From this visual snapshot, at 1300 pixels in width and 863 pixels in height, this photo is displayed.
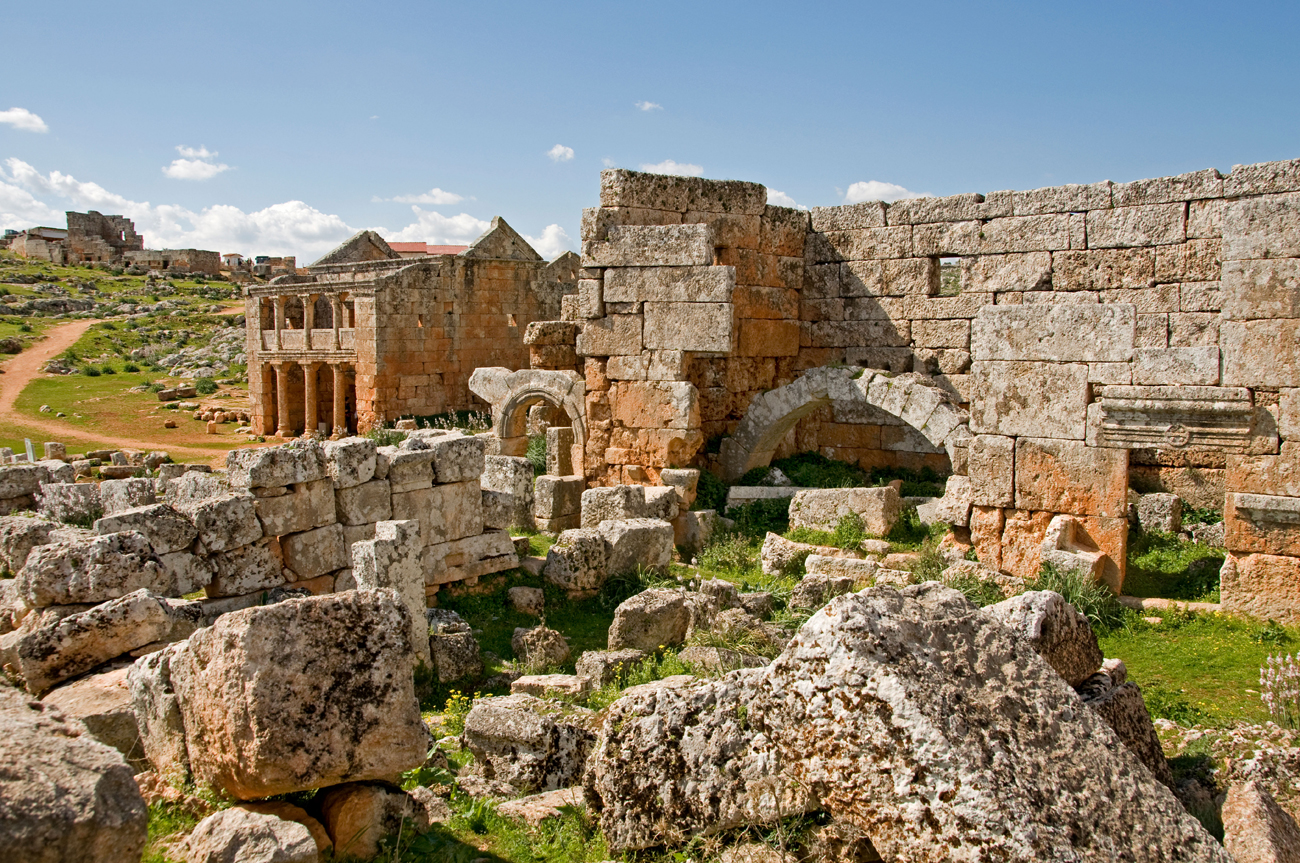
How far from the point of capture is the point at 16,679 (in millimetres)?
5719

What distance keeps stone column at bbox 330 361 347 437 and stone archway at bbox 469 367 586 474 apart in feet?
28.6

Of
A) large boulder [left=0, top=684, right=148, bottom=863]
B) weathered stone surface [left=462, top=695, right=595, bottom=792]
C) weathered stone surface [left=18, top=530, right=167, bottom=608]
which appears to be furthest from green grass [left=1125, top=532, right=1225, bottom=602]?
weathered stone surface [left=18, top=530, right=167, bottom=608]

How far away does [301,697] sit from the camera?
351 centimetres

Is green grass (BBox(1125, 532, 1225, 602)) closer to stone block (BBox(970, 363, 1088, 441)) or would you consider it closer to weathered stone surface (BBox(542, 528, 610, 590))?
stone block (BBox(970, 363, 1088, 441))

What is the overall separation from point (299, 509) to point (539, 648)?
8.26 ft

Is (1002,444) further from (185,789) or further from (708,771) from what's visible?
(185,789)

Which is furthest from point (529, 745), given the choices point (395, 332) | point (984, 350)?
point (395, 332)

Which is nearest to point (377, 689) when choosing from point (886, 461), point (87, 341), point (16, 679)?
point (16, 679)

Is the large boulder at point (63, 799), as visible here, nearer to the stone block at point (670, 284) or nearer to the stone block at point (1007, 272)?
the stone block at point (670, 284)

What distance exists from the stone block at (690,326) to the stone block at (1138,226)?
4250 mm

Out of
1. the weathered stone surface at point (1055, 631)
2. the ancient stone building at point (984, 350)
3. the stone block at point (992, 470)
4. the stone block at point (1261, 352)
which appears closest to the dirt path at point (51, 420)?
the ancient stone building at point (984, 350)

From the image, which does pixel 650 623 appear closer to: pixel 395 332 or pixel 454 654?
pixel 454 654

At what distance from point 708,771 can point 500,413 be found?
11.0m

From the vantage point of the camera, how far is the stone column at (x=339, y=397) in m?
22.4
